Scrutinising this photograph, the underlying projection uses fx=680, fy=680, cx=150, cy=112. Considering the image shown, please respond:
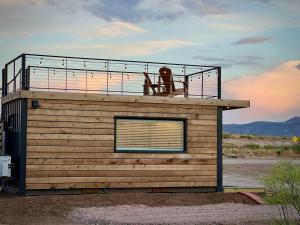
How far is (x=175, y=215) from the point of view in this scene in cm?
1689

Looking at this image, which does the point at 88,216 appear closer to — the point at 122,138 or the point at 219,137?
the point at 122,138

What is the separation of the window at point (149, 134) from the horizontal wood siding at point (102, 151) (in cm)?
19

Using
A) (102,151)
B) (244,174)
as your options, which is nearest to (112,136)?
(102,151)

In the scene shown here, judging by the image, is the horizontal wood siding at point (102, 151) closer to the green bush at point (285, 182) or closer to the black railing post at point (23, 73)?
the black railing post at point (23, 73)

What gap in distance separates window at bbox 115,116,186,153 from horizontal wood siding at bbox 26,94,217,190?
193 millimetres

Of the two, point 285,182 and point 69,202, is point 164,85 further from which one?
point 285,182

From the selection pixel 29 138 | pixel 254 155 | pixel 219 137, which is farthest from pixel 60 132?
pixel 254 155

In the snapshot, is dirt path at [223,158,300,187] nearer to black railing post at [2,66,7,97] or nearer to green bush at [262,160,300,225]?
green bush at [262,160,300,225]

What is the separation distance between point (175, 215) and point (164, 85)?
19.3ft

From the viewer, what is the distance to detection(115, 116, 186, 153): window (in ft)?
65.5

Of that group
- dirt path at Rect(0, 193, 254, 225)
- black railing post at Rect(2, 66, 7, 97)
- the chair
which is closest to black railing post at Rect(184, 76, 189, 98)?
the chair

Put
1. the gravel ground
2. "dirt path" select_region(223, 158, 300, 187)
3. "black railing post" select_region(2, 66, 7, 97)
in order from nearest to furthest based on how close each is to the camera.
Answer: the gravel ground < "black railing post" select_region(2, 66, 7, 97) < "dirt path" select_region(223, 158, 300, 187)

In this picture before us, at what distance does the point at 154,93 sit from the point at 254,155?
37100 millimetres

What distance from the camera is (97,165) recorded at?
19.5 meters
